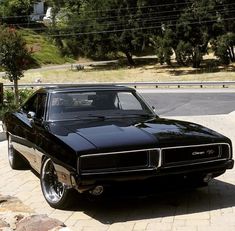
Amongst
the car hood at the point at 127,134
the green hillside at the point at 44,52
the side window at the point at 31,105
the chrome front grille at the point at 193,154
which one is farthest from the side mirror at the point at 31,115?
the green hillside at the point at 44,52

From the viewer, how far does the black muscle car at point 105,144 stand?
18.1ft

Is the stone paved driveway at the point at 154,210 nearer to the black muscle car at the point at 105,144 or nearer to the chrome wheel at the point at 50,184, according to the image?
the chrome wheel at the point at 50,184

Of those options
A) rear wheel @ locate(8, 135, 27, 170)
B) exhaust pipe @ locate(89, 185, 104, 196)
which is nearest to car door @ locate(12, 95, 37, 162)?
rear wheel @ locate(8, 135, 27, 170)

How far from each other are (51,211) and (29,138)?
1.39 m

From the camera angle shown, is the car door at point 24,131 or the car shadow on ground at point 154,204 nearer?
the car shadow on ground at point 154,204

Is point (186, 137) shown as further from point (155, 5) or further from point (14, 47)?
point (155, 5)

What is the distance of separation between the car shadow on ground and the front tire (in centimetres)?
20

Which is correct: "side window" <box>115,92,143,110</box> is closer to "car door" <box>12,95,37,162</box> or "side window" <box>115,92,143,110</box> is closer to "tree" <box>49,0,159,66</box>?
"car door" <box>12,95,37,162</box>

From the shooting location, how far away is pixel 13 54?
57.4 feet

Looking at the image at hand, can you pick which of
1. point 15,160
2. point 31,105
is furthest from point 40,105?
point 15,160

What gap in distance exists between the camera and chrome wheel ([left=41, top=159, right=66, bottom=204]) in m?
6.18

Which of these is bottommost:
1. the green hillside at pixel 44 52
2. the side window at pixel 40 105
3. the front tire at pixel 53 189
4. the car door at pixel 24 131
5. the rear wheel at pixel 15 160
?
the green hillside at pixel 44 52

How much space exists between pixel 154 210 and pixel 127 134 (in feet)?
3.06

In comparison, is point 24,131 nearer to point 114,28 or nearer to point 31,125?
point 31,125
